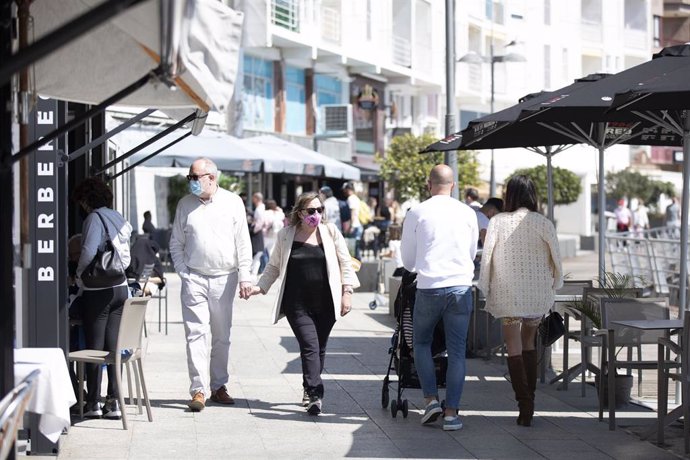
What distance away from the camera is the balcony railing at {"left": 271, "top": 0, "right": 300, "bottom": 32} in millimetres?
38188

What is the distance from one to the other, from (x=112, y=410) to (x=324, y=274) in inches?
75.3

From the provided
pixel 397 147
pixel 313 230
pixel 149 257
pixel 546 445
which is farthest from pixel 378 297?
pixel 397 147

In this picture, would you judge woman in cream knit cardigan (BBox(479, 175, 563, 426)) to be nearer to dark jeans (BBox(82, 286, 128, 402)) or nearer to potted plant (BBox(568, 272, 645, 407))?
potted plant (BBox(568, 272, 645, 407))

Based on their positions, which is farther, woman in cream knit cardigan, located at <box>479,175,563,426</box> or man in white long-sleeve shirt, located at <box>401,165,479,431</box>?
woman in cream knit cardigan, located at <box>479,175,563,426</box>

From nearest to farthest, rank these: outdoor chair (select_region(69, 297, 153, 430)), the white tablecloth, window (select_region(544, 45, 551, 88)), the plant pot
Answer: the white tablecloth
outdoor chair (select_region(69, 297, 153, 430))
the plant pot
window (select_region(544, 45, 551, 88))

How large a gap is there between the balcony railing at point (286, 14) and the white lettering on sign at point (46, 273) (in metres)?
29.8

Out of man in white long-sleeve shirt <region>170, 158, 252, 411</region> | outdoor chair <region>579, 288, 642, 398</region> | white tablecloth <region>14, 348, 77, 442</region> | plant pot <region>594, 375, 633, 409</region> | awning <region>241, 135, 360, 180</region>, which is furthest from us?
awning <region>241, 135, 360, 180</region>

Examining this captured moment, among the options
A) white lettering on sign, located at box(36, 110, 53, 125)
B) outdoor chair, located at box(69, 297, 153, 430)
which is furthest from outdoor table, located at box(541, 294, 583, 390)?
white lettering on sign, located at box(36, 110, 53, 125)

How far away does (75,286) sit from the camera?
10.1 m

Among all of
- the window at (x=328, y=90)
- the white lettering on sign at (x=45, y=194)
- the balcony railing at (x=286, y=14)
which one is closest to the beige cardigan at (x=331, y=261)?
the white lettering on sign at (x=45, y=194)

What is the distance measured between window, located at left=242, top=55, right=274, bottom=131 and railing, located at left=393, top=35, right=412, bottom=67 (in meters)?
9.22

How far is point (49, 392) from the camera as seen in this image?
625cm

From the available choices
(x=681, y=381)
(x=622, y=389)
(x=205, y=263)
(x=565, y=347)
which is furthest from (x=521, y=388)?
(x=205, y=263)

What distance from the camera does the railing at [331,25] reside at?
42.0m
